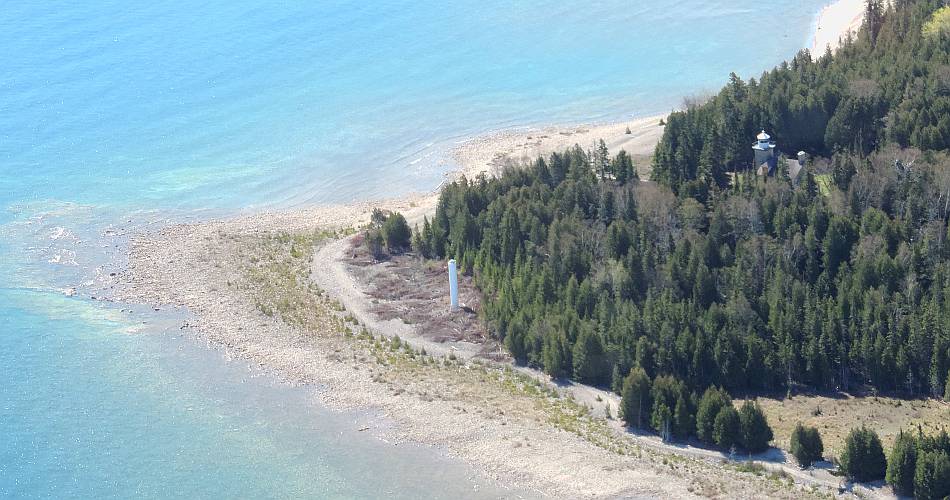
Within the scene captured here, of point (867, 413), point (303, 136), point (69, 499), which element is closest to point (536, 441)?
point (867, 413)

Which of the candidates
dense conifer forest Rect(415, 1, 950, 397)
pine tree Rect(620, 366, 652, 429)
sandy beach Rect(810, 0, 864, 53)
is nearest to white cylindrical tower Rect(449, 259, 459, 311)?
dense conifer forest Rect(415, 1, 950, 397)

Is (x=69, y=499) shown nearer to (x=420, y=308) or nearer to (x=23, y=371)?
(x=23, y=371)

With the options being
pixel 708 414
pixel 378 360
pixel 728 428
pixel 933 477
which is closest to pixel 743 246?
pixel 708 414

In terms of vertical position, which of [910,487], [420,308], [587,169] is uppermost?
[587,169]

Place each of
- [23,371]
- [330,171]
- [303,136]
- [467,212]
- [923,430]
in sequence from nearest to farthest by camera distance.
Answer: [923,430] → [23,371] → [467,212] → [330,171] → [303,136]

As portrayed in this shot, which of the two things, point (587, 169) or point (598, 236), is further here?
point (587, 169)

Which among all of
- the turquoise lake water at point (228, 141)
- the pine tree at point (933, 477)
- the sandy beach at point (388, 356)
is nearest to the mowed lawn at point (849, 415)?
the sandy beach at point (388, 356)

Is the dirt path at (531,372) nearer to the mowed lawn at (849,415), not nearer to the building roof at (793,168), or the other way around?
the mowed lawn at (849,415)
